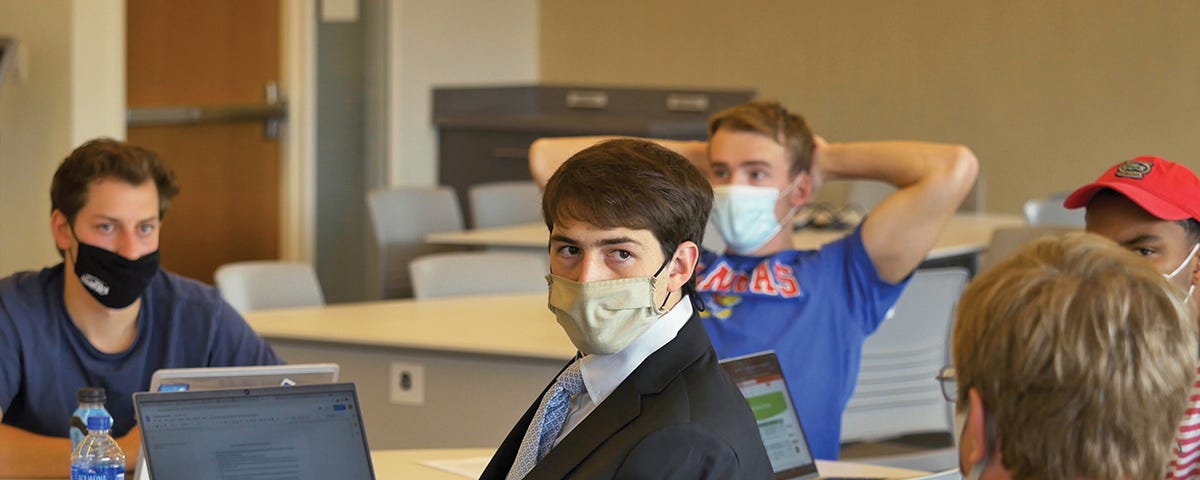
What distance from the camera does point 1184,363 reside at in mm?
1296

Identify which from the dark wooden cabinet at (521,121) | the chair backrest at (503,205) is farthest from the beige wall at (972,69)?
the chair backrest at (503,205)

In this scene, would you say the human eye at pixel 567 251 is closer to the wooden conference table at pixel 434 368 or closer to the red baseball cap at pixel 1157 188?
the red baseball cap at pixel 1157 188

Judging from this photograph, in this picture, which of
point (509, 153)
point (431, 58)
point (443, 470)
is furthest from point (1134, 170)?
point (431, 58)

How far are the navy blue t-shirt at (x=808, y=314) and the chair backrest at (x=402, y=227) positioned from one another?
289cm

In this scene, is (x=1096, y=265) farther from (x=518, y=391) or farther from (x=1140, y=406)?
(x=518, y=391)

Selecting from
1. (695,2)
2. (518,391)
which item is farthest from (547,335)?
(695,2)

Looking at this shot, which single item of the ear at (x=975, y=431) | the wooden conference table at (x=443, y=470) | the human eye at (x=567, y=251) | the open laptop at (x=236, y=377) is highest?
the human eye at (x=567, y=251)

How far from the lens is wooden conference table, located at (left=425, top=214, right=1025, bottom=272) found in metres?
5.59

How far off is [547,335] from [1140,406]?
2742 mm

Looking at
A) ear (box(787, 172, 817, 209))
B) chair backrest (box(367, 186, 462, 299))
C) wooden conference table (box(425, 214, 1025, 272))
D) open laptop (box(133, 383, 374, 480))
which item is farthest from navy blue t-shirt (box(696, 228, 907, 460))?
chair backrest (box(367, 186, 462, 299))

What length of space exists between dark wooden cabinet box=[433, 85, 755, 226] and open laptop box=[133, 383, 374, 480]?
17.9 feet

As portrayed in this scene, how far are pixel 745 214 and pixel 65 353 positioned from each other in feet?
4.33

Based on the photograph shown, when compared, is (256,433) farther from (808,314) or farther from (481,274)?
(481,274)

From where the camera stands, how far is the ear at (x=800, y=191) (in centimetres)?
326
